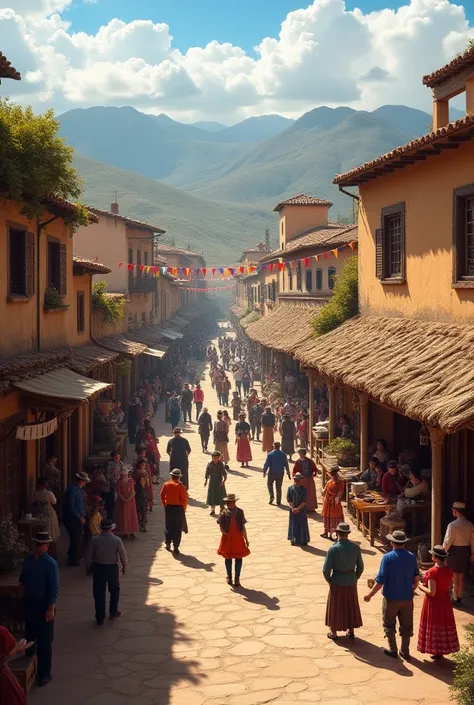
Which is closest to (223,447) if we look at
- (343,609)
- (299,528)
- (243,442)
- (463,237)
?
(243,442)

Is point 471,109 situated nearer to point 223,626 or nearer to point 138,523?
point 138,523

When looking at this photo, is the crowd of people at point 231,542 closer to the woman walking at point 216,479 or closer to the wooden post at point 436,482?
the woman walking at point 216,479

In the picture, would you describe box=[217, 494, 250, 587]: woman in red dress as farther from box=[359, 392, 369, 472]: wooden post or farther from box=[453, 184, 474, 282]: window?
box=[453, 184, 474, 282]: window

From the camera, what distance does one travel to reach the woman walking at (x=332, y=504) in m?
14.8

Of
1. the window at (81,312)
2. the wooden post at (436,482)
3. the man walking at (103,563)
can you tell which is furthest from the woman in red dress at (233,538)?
the window at (81,312)

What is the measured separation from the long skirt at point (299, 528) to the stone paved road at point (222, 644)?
19 centimetres

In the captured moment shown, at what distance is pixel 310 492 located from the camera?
1689cm

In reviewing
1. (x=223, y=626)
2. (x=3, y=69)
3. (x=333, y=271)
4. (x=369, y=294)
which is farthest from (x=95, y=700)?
(x=333, y=271)

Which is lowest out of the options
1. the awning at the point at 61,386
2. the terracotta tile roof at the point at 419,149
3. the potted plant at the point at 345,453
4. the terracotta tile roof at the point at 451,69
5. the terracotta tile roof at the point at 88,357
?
the potted plant at the point at 345,453

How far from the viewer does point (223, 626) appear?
10.7m

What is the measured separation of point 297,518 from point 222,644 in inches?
185

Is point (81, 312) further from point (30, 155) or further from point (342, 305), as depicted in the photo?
point (30, 155)

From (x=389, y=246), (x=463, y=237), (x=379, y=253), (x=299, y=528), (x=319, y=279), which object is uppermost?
(x=319, y=279)

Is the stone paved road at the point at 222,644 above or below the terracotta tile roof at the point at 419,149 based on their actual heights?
below
